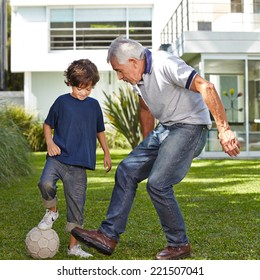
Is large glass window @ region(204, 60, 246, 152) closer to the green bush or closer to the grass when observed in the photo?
the grass

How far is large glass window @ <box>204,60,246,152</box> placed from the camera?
19453 millimetres

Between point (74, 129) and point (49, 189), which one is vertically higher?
point (74, 129)

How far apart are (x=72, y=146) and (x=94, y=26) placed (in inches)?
884

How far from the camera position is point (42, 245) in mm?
5375

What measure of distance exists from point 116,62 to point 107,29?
2271 centimetres

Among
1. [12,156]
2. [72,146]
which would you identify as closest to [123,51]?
Result: [72,146]

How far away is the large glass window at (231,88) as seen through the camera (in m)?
19.5

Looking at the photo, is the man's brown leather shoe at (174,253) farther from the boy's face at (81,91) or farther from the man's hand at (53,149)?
the boy's face at (81,91)

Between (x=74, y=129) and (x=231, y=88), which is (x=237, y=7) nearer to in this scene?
(x=231, y=88)

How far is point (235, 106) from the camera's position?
19484mm

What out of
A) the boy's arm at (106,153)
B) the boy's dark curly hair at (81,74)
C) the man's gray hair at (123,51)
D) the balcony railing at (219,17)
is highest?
the balcony railing at (219,17)

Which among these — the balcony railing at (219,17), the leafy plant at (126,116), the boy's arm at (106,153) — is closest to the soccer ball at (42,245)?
the boy's arm at (106,153)

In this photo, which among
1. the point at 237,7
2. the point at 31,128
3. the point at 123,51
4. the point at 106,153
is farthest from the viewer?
the point at 31,128

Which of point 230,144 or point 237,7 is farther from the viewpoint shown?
point 237,7
